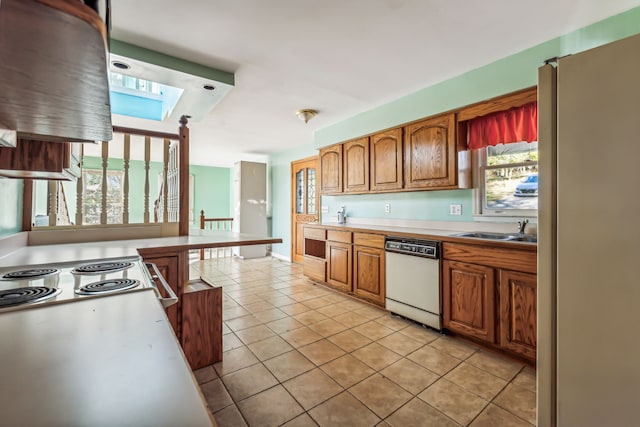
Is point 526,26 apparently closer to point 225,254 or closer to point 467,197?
point 467,197

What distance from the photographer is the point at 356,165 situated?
3.77 metres

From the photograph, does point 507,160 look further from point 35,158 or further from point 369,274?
point 35,158

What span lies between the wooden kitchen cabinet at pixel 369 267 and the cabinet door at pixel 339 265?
0.38 feet

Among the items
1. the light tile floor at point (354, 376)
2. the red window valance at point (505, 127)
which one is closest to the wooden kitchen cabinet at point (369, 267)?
the light tile floor at point (354, 376)

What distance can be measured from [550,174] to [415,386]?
1456 millimetres

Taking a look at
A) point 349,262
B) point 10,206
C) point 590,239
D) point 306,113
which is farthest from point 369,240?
point 10,206

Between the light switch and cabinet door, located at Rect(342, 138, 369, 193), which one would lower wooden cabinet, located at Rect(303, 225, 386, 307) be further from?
the light switch

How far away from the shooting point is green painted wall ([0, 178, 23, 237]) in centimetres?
153

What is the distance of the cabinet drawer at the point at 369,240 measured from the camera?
10.0ft

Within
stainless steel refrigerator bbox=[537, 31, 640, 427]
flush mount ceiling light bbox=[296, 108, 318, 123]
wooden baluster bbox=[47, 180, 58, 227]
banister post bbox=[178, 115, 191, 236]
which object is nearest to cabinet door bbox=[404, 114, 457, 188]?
flush mount ceiling light bbox=[296, 108, 318, 123]

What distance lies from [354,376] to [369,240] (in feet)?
5.09

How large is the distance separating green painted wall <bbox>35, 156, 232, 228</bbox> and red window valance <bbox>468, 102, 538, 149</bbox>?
7472 millimetres

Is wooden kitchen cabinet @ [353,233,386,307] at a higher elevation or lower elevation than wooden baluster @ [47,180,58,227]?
lower

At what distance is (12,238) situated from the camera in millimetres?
1562
